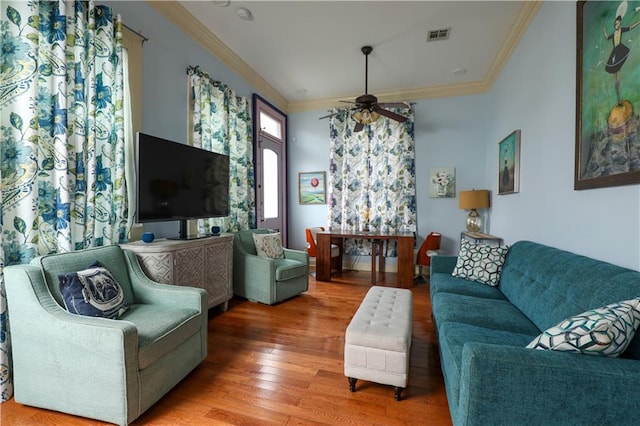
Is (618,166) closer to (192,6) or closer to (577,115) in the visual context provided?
(577,115)

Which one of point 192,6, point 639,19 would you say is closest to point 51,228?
point 192,6

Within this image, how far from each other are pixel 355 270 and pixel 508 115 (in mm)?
3333

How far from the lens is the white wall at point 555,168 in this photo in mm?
1571

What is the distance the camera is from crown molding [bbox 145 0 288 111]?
9.09 ft

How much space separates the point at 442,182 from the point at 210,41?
403cm

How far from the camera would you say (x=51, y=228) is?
1875 mm

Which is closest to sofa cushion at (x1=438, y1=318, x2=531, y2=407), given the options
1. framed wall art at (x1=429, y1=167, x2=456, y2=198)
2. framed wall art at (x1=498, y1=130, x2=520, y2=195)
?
framed wall art at (x1=498, y1=130, x2=520, y2=195)

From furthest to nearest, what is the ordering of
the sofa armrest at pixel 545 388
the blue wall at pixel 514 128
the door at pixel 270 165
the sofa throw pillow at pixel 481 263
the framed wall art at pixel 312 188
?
1. the framed wall art at pixel 312 188
2. the door at pixel 270 165
3. the sofa throw pillow at pixel 481 263
4. the blue wall at pixel 514 128
5. the sofa armrest at pixel 545 388

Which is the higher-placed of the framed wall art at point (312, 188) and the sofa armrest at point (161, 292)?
the framed wall art at point (312, 188)

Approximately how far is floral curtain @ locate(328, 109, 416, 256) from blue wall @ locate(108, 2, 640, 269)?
267mm

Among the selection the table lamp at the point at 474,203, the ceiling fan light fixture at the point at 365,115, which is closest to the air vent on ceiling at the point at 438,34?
the ceiling fan light fixture at the point at 365,115

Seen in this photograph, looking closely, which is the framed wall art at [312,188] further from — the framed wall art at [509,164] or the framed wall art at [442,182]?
the framed wall art at [509,164]

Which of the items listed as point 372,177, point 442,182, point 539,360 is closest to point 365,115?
point 372,177

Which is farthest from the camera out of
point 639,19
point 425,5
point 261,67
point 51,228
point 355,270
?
point 355,270
